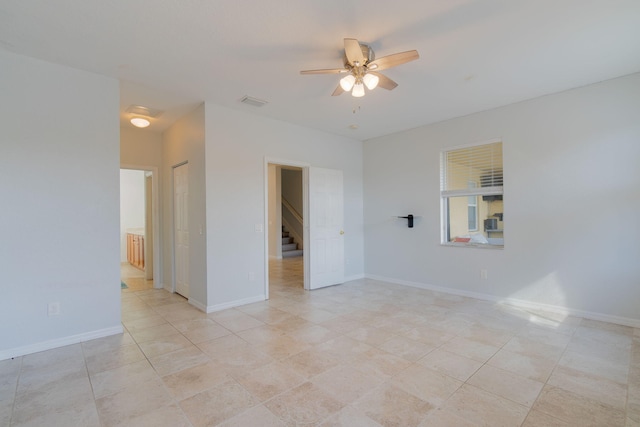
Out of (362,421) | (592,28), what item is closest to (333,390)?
(362,421)

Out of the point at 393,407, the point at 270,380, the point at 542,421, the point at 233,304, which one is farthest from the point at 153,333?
the point at 542,421

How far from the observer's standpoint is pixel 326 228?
5.33 meters

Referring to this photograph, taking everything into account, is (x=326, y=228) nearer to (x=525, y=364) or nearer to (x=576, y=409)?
(x=525, y=364)

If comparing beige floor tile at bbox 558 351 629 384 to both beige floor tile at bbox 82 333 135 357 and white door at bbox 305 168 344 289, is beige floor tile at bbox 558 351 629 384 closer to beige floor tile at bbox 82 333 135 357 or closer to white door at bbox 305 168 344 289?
white door at bbox 305 168 344 289

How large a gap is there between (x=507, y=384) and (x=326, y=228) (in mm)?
3493

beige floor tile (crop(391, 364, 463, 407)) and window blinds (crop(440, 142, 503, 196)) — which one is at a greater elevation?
window blinds (crop(440, 142, 503, 196))

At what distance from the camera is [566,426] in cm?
181

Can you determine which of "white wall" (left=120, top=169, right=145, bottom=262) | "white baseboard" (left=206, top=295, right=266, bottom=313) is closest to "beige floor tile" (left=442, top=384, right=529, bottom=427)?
"white baseboard" (left=206, top=295, right=266, bottom=313)

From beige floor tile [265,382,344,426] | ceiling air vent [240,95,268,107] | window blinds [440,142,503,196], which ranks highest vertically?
ceiling air vent [240,95,268,107]

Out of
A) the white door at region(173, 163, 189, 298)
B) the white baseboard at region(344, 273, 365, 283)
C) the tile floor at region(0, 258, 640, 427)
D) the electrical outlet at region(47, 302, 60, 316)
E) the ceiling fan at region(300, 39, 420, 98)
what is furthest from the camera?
the white baseboard at region(344, 273, 365, 283)

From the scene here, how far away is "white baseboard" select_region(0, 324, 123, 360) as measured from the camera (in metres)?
2.71

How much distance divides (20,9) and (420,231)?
524 centimetres

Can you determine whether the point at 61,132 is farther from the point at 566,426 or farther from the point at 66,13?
the point at 566,426

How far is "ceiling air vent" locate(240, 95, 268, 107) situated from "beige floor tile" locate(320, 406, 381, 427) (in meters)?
3.49
